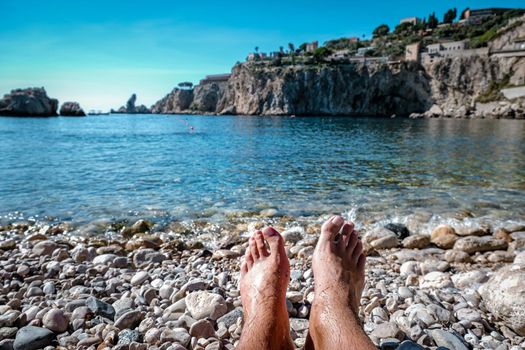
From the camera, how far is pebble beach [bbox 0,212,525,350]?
6.59 ft

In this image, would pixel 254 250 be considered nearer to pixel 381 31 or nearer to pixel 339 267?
pixel 339 267

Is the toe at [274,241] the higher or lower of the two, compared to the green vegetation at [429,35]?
lower

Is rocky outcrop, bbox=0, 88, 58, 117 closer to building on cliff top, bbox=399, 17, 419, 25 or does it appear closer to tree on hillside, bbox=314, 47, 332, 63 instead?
tree on hillside, bbox=314, 47, 332, 63

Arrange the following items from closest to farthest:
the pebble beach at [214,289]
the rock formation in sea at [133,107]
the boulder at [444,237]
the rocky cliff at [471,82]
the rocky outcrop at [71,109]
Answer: the pebble beach at [214,289]
the boulder at [444,237]
the rocky cliff at [471,82]
the rocky outcrop at [71,109]
the rock formation in sea at [133,107]

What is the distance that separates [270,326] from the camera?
175 centimetres

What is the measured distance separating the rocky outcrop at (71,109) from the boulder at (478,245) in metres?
99.9

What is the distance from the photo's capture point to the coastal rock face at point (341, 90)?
6856cm

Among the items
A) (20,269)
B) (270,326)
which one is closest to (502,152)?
(270,326)

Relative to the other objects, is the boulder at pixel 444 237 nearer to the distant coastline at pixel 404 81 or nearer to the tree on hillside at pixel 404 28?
the distant coastline at pixel 404 81

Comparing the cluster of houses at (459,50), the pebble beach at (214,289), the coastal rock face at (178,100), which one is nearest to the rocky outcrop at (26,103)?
the coastal rock face at (178,100)

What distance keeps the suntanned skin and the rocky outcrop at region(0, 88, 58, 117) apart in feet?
288

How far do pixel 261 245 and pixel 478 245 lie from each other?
277cm

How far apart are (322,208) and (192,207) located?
91.8 inches

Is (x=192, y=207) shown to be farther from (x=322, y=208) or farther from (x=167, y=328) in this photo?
(x=167, y=328)
